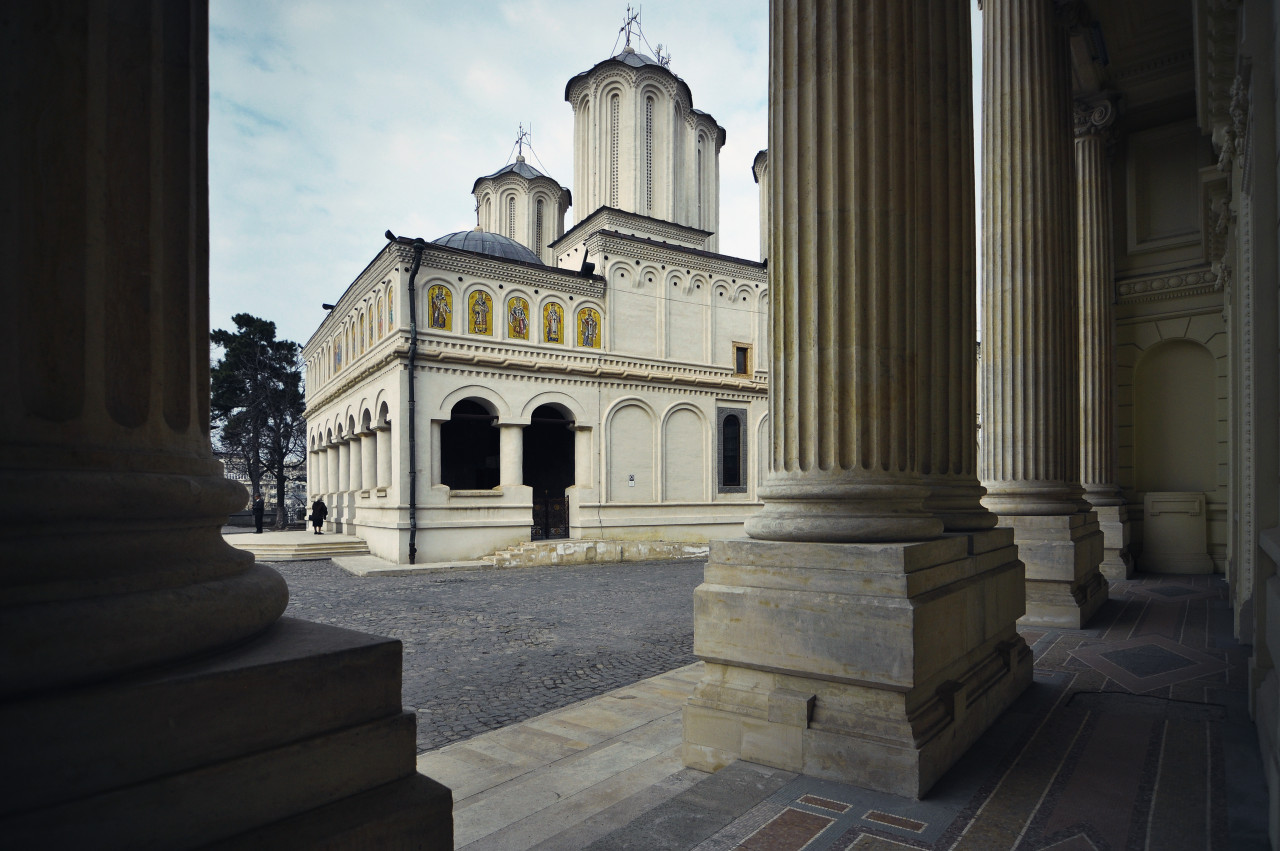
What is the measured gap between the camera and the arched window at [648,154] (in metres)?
26.4

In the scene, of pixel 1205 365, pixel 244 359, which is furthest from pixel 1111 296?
pixel 244 359

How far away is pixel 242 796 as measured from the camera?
1490 millimetres

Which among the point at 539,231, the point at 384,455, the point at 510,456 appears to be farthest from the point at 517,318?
the point at 539,231

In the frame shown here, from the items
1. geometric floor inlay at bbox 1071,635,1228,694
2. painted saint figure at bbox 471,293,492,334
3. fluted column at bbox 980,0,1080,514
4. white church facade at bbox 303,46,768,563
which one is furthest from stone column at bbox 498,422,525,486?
geometric floor inlay at bbox 1071,635,1228,694

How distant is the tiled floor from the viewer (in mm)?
3172

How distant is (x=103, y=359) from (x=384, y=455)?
21.0 meters

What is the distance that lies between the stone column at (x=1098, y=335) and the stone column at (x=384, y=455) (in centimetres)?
1637

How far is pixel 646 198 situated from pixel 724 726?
79.6ft

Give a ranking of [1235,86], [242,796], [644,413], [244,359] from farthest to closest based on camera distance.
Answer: [244,359] < [644,413] < [1235,86] < [242,796]

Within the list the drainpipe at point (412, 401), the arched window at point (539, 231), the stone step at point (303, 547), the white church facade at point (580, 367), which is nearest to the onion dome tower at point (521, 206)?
the arched window at point (539, 231)

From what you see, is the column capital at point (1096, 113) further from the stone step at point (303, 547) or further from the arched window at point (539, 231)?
the arched window at point (539, 231)

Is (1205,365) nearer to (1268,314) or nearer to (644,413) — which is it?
(1268,314)

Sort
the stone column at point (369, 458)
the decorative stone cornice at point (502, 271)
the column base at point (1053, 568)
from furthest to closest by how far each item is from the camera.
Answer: the stone column at point (369, 458) → the decorative stone cornice at point (502, 271) → the column base at point (1053, 568)

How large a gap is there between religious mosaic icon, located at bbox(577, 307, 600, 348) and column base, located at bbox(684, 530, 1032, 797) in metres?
19.2
